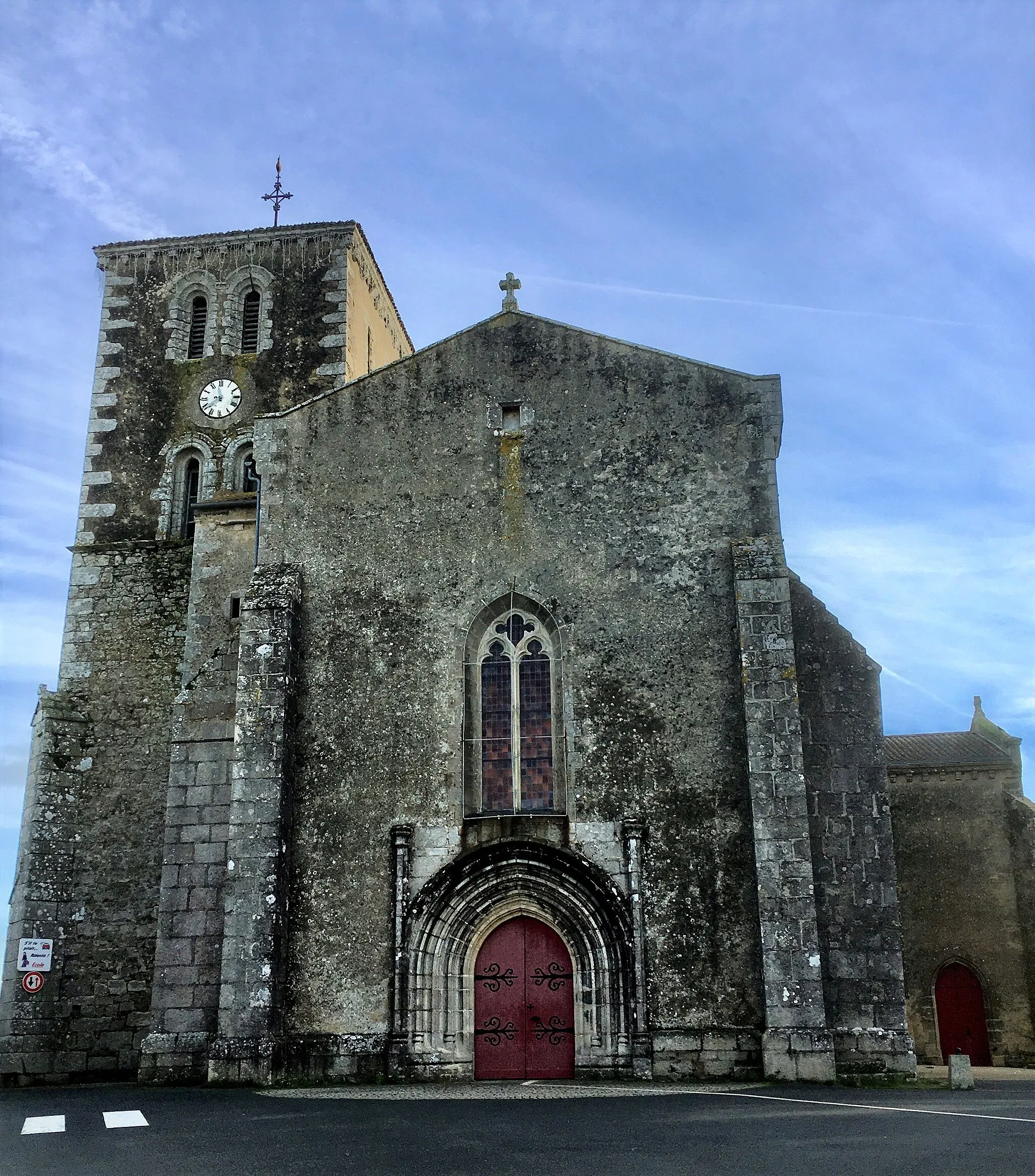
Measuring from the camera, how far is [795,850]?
14.2 m

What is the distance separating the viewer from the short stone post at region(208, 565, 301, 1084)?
14094 millimetres

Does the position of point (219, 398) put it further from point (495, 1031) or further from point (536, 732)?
point (495, 1031)

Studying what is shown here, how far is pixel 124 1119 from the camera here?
10711 millimetres

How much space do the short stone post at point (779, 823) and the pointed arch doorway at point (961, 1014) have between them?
12.2m

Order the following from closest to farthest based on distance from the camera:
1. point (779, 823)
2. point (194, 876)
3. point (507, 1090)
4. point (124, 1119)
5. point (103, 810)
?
point (124, 1119), point (507, 1090), point (779, 823), point (194, 876), point (103, 810)

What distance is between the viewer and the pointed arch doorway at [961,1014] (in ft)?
78.9

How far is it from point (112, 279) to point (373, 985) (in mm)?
15275

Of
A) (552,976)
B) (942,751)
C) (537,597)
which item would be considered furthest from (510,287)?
(942,751)

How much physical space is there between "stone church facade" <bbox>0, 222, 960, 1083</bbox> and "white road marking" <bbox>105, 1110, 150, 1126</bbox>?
2.71 m

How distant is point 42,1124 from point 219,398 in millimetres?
14266

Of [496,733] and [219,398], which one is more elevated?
[219,398]

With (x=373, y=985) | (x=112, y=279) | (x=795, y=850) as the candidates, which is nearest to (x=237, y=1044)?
(x=373, y=985)

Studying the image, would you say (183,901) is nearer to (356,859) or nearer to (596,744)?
(356,859)

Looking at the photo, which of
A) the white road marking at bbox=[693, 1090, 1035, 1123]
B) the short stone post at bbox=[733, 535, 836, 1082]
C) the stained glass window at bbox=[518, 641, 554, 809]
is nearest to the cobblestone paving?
the white road marking at bbox=[693, 1090, 1035, 1123]
